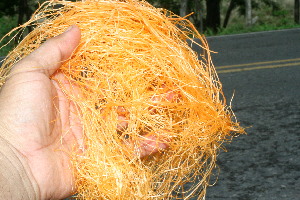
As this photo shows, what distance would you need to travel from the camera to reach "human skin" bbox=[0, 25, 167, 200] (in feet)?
7.16

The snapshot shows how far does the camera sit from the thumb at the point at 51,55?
7.48 feet

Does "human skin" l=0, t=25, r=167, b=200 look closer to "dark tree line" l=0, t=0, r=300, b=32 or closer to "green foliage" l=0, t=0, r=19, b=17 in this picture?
"dark tree line" l=0, t=0, r=300, b=32

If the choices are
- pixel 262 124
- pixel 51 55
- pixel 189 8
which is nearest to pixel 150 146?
pixel 51 55

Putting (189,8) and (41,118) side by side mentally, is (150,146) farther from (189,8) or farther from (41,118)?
(189,8)

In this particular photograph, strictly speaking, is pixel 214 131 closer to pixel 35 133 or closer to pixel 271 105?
pixel 35 133

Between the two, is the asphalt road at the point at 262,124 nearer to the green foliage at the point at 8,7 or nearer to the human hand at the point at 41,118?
the human hand at the point at 41,118

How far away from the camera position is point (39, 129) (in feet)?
7.29

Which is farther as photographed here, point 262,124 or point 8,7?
point 8,7

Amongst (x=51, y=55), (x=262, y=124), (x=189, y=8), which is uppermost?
(x=51, y=55)

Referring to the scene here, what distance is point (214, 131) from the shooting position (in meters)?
2.31

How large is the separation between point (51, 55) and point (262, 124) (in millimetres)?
2887

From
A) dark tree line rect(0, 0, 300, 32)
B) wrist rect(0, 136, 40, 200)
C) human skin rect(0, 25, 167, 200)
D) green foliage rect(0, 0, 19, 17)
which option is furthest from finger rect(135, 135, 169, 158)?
green foliage rect(0, 0, 19, 17)

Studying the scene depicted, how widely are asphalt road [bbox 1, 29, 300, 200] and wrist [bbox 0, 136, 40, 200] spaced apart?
5.10 ft

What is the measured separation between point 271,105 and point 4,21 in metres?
12.9
